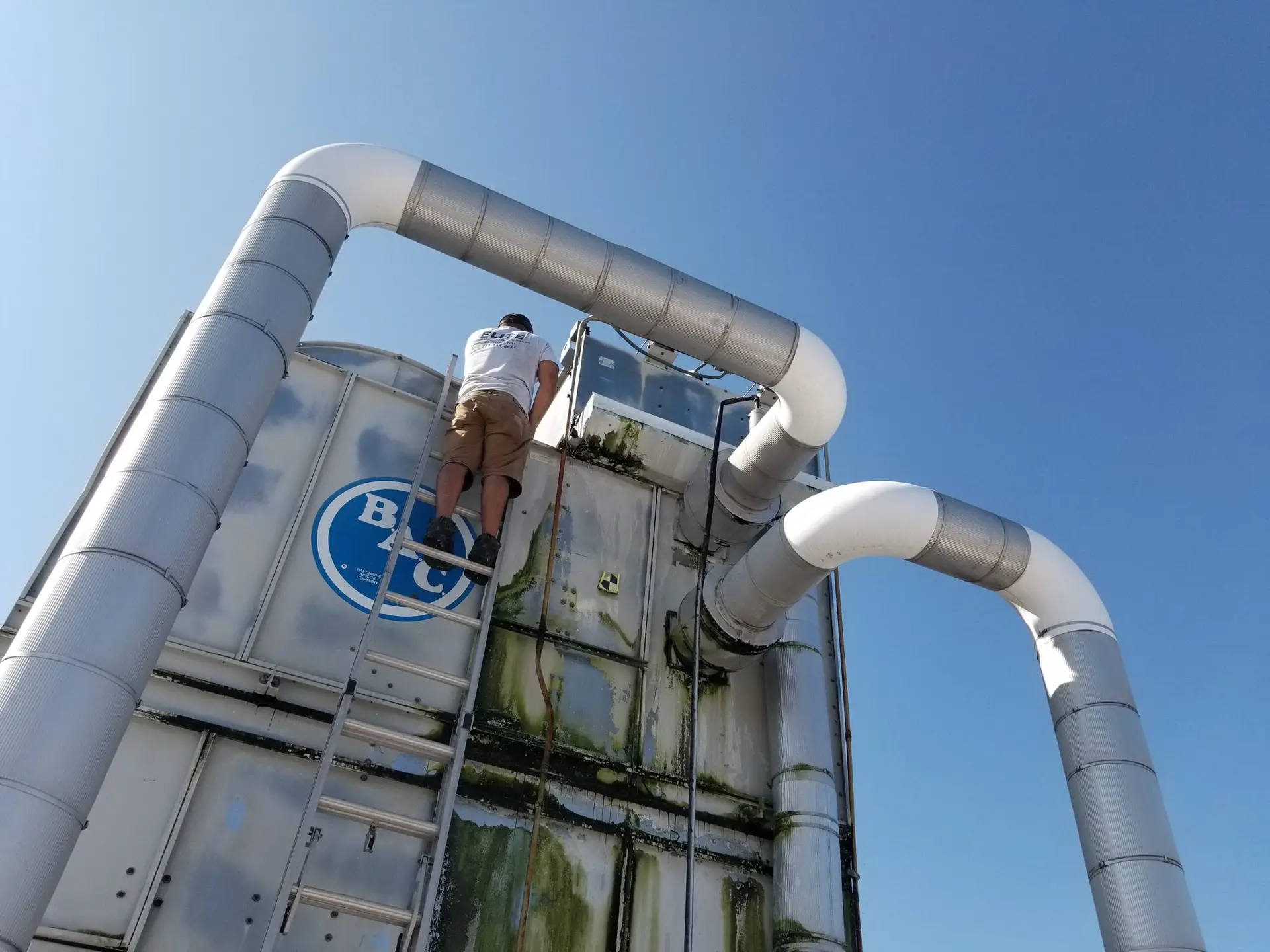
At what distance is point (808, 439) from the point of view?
6703 mm

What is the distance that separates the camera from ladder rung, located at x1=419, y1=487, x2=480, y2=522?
6.42 meters

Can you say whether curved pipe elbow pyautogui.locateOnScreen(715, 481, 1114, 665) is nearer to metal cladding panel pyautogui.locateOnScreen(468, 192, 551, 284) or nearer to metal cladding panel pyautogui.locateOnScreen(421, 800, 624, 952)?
metal cladding panel pyautogui.locateOnScreen(421, 800, 624, 952)

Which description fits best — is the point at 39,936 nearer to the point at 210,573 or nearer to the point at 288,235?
the point at 210,573

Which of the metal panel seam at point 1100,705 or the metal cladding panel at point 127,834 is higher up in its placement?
the metal panel seam at point 1100,705

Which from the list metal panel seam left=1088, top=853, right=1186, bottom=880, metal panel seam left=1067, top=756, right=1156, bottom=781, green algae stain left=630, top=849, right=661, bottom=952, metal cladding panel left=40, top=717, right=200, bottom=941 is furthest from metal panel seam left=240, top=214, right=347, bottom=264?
metal panel seam left=1088, top=853, right=1186, bottom=880

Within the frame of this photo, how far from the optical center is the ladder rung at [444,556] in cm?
577

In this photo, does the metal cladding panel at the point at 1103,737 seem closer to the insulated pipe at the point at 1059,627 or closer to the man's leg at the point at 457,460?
the insulated pipe at the point at 1059,627

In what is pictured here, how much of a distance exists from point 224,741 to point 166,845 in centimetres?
61

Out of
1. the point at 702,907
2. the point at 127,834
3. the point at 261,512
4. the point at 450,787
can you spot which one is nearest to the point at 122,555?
the point at 127,834

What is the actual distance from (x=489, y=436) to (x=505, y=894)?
287 cm

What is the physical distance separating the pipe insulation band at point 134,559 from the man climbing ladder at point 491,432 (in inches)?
60.6

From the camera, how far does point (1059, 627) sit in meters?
6.43

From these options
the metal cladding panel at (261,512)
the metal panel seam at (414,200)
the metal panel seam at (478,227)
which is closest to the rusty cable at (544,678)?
the metal cladding panel at (261,512)

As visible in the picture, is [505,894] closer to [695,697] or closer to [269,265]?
[695,697]
